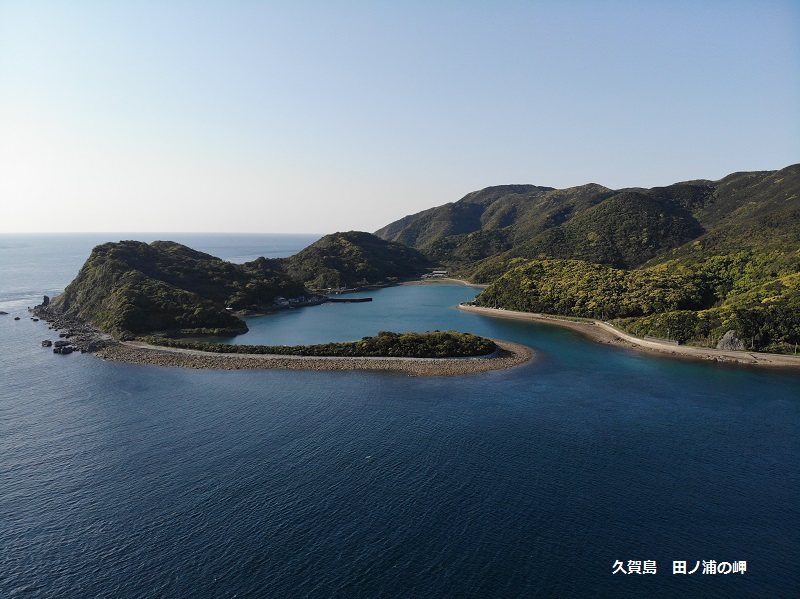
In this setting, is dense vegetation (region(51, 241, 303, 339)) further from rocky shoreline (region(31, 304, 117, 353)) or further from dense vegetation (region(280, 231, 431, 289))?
dense vegetation (region(280, 231, 431, 289))

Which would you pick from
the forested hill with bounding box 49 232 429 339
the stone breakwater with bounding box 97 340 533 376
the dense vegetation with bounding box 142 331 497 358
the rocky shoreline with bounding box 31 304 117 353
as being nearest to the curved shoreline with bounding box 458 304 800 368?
the stone breakwater with bounding box 97 340 533 376

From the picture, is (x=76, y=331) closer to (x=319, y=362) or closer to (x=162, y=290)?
(x=162, y=290)

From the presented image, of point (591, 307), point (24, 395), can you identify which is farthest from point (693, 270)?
point (24, 395)

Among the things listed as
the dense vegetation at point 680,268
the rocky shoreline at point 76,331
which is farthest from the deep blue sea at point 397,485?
the dense vegetation at point 680,268

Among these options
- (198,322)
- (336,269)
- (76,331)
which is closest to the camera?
(76,331)

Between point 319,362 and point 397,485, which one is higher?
point 319,362

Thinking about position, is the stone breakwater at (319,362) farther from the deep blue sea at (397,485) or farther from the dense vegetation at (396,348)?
the deep blue sea at (397,485)

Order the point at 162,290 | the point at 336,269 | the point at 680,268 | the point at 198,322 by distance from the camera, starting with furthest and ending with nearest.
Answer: the point at 336,269 → the point at 680,268 → the point at 162,290 → the point at 198,322

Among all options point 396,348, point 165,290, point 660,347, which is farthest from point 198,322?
point 660,347

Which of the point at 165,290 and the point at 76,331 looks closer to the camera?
the point at 76,331
